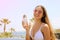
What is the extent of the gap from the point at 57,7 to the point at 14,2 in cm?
66

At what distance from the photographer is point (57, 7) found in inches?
85.6

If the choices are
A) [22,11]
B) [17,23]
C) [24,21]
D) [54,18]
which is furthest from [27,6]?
[24,21]

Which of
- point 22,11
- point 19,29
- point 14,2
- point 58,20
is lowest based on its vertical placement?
point 19,29

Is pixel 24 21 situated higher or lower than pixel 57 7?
lower

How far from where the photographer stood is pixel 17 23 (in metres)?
2.10

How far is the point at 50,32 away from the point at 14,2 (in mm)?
1126

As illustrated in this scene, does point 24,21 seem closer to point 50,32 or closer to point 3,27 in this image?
point 50,32

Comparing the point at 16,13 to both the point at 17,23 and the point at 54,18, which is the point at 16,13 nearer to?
the point at 17,23

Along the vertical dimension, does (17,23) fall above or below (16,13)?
below

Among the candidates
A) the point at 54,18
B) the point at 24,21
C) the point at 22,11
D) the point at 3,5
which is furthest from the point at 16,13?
the point at 24,21

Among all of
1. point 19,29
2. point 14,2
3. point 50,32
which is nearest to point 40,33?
point 50,32

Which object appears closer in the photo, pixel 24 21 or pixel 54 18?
pixel 24 21

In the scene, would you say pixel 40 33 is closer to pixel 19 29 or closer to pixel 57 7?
pixel 19 29

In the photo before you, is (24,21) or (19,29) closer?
(24,21)
